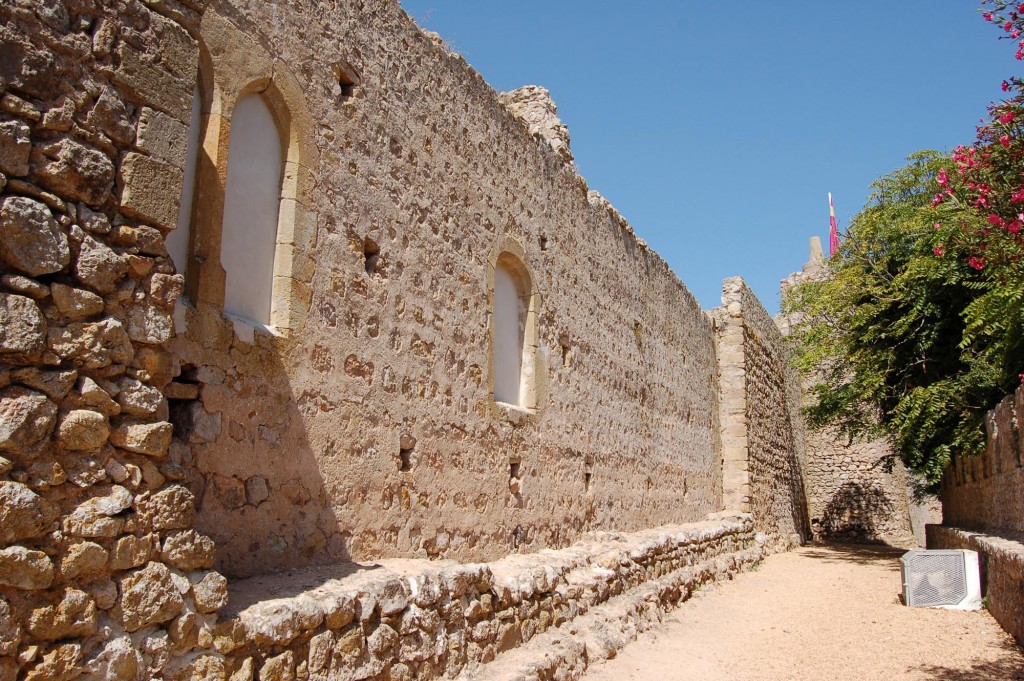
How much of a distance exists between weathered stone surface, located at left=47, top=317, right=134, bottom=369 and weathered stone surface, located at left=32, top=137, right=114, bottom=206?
0.43 metres

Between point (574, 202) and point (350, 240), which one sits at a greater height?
point (574, 202)

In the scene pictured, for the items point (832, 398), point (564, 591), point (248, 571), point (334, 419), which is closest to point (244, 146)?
point (334, 419)

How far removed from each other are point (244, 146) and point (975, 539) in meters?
7.67

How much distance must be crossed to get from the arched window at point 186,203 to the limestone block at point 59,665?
1.94 metres

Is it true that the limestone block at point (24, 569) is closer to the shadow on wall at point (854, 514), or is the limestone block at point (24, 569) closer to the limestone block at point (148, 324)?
the limestone block at point (148, 324)

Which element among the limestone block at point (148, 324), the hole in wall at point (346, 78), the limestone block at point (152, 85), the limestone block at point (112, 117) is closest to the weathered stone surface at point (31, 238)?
the limestone block at point (148, 324)

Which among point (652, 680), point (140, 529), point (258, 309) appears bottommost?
point (652, 680)

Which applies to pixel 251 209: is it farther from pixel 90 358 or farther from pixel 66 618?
pixel 66 618

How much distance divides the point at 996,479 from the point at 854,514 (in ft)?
41.1

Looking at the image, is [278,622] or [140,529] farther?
[278,622]

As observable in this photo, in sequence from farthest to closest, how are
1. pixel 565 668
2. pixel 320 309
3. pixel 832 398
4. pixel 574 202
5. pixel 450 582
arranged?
1. pixel 832 398
2. pixel 574 202
3. pixel 565 668
4. pixel 320 309
5. pixel 450 582

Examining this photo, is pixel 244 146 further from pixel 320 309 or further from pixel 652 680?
pixel 652 680

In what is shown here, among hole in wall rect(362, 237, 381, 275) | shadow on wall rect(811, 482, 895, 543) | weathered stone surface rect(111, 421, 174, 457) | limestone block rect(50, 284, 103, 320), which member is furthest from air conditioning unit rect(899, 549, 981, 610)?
shadow on wall rect(811, 482, 895, 543)

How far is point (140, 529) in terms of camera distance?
2.90m
